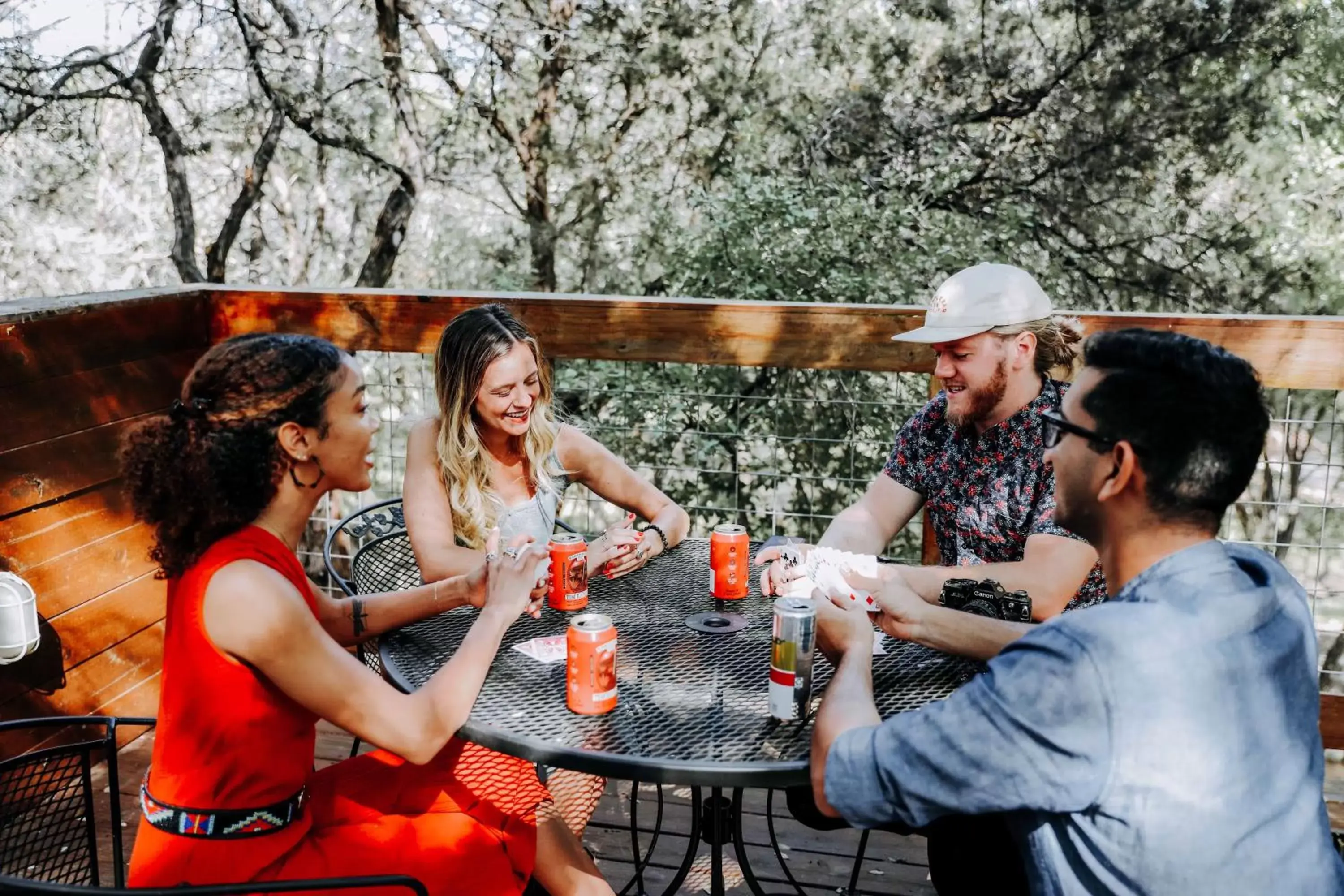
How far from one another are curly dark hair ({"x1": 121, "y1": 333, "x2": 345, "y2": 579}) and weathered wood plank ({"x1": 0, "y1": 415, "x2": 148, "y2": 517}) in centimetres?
153

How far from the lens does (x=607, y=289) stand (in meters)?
8.89

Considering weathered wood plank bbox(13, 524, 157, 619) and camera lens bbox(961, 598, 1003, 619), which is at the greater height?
camera lens bbox(961, 598, 1003, 619)

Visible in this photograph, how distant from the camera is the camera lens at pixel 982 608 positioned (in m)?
2.14

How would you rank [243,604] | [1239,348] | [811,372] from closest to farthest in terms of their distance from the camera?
[243,604] → [1239,348] → [811,372]

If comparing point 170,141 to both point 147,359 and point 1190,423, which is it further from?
point 1190,423

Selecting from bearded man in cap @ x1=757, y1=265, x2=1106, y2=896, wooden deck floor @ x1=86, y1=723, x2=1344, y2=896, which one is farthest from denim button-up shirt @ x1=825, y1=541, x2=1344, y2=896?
wooden deck floor @ x1=86, y1=723, x2=1344, y2=896

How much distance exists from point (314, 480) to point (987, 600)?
1.33 m

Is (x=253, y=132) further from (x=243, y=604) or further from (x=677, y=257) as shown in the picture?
(x=243, y=604)

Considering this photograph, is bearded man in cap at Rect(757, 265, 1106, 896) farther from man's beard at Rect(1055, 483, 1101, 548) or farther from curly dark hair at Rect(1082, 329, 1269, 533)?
curly dark hair at Rect(1082, 329, 1269, 533)

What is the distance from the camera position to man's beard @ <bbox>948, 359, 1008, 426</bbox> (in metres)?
2.61

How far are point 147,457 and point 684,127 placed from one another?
7.54 metres

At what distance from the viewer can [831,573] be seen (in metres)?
2.06

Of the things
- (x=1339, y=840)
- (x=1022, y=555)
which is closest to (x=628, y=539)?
Answer: (x=1022, y=555)

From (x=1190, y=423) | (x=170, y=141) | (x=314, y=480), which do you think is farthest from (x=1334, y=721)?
(x=170, y=141)
